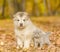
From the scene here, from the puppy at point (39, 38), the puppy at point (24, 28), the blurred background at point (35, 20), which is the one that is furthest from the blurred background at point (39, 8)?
the puppy at point (24, 28)

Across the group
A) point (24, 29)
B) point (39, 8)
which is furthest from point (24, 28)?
point (39, 8)

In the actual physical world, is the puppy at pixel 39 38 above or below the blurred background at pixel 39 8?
below

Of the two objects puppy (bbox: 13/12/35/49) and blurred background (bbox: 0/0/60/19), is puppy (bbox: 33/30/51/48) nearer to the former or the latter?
puppy (bbox: 13/12/35/49)

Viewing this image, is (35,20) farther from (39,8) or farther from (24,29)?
(24,29)

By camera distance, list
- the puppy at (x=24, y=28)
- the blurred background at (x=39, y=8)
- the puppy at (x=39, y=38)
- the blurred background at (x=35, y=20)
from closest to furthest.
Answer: the puppy at (x=24, y=28), the puppy at (x=39, y=38), the blurred background at (x=35, y=20), the blurred background at (x=39, y=8)

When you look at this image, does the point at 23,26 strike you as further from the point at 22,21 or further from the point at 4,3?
the point at 4,3

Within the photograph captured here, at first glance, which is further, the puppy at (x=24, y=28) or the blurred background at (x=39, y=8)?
the blurred background at (x=39, y=8)

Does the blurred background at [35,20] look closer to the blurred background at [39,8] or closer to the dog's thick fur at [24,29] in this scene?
the blurred background at [39,8]

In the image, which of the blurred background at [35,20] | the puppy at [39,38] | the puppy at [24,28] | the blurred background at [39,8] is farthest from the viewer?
the blurred background at [39,8]

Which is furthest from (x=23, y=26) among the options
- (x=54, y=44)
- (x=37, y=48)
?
(x=54, y=44)

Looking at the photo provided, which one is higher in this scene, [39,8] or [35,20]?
[39,8]

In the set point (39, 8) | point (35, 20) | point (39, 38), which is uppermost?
point (39, 8)

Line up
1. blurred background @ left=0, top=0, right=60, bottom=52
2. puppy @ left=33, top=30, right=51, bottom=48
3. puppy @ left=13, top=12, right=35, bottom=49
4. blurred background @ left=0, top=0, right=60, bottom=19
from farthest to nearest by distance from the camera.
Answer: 1. blurred background @ left=0, top=0, right=60, bottom=19
2. blurred background @ left=0, top=0, right=60, bottom=52
3. puppy @ left=33, top=30, right=51, bottom=48
4. puppy @ left=13, top=12, right=35, bottom=49

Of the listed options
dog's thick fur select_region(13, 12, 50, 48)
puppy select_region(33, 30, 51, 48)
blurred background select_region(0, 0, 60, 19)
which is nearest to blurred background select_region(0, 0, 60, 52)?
blurred background select_region(0, 0, 60, 19)
